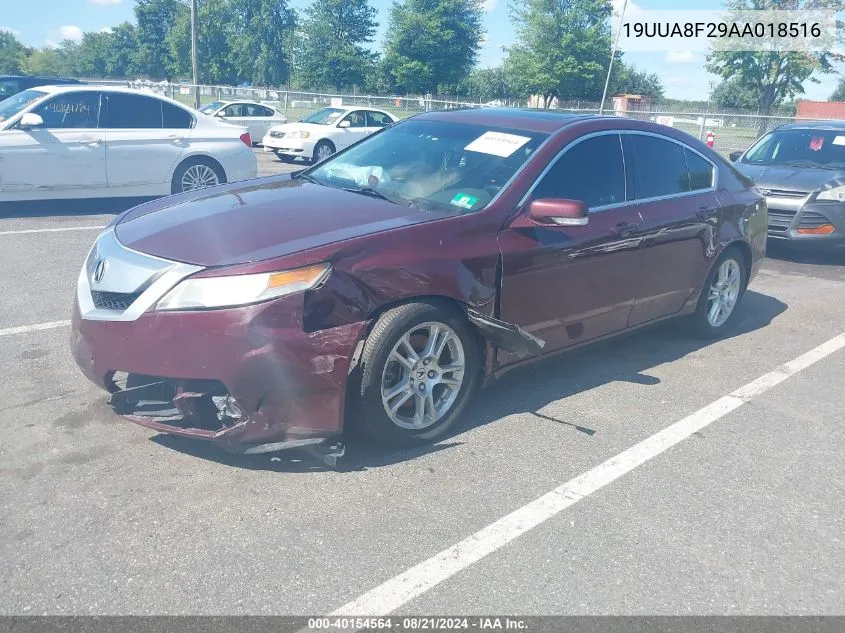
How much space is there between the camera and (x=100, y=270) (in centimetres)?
367

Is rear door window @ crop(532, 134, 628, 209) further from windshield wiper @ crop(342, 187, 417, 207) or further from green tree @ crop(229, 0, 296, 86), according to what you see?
green tree @ crop(229, 0, 296, 86)

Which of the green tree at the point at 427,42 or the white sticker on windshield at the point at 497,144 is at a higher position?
the green tree at the point at 427,42

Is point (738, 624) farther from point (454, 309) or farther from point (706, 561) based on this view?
point (454, 309)

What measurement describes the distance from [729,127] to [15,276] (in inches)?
866

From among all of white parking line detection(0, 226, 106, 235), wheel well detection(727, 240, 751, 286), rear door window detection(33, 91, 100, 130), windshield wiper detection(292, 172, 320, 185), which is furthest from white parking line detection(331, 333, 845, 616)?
rear door window detection(33, 91, 100, 130)

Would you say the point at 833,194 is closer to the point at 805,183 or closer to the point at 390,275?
the point at 805,183

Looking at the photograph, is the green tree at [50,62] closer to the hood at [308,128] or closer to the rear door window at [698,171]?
the hood at [308,128]

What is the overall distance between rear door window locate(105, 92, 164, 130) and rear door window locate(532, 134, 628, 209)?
711 cm

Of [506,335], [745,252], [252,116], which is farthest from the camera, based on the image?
[252,116]

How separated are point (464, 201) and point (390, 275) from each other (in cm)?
83

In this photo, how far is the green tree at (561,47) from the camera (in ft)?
184

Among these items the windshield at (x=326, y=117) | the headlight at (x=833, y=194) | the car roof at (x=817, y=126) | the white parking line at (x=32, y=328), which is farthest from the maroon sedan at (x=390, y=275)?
the windshield at (x=326, y=117)

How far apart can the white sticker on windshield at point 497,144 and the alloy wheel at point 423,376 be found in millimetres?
1278

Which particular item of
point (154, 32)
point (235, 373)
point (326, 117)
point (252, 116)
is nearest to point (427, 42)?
point (252, 116)
